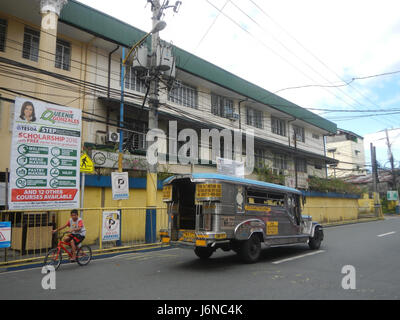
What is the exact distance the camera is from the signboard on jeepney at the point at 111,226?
10.8 metres

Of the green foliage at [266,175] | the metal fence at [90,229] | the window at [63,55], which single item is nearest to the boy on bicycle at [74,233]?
the metal fence at [90,229]

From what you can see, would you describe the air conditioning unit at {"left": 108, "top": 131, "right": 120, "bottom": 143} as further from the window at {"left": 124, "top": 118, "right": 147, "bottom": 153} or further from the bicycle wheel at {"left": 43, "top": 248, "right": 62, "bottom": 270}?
the bicycle wheel at {"left": 43, "top": 248, "right": 62, "bottom": 270}

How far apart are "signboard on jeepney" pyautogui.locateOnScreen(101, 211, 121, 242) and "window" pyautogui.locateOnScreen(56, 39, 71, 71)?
8.02 metres

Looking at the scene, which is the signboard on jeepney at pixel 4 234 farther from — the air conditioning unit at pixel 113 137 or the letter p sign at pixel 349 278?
the letter p sign at pixel 349 278

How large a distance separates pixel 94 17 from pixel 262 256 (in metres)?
13.0

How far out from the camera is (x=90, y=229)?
1104 cm

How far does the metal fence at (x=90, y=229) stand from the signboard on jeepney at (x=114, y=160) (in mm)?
2974

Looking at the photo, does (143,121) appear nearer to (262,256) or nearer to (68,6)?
(68,6)

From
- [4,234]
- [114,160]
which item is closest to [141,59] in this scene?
[114,160]

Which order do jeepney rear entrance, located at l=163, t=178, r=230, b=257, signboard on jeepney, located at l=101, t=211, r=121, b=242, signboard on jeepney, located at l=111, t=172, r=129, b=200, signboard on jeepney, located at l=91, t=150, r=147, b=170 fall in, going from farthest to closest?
signboard on jeepney, located at l=91, t=150, r=147, b=170
signboard on jeepney, located at l=111, t=172, r=129, b=200
signboard on jeepney, located at l=101, t=211, r=121, b=242
jeepney rear entrance, located at l=163, t=178, r=230, b=257

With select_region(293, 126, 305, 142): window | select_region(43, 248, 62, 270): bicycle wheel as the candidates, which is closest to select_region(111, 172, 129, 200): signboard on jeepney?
select_region(43, 248, 62, 270): bicycle wheel

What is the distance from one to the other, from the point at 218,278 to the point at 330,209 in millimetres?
21902

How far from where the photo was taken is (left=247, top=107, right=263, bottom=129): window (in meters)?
25.0

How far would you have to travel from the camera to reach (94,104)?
15516 millimetres
